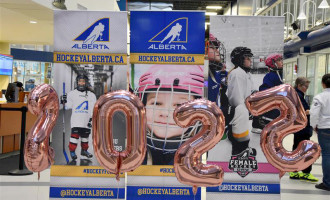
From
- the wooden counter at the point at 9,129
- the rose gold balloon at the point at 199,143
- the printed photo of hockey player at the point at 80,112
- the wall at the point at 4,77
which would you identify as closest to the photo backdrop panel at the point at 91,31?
the printed photo of hockey player at the point at 80,112

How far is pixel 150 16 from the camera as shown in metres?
3.38

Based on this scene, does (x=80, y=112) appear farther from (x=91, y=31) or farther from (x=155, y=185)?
(x=155, y=185)

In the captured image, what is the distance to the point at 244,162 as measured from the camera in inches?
131

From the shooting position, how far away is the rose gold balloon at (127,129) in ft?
5.67

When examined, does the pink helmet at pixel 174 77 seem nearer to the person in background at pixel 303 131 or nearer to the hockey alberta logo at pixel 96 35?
the hockey alberta logo at pixel 96 35

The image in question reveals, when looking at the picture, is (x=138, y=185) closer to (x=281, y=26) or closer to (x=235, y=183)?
(x=235, y=183)

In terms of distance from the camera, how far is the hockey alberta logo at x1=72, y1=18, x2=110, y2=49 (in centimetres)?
328

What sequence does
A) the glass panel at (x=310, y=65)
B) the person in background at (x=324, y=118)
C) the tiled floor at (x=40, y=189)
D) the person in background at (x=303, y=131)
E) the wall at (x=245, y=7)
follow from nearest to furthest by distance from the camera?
the tiled floor at (x=40, y=189) → the person in background at (x=324, y=118) → the person in background at (x=303, y=131) → the glass panel at (x=310, y=65) → the wall at (x=245, y=7)

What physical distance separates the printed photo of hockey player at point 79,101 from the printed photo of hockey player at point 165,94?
20 cm

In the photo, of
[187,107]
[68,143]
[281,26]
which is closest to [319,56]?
[281,26]

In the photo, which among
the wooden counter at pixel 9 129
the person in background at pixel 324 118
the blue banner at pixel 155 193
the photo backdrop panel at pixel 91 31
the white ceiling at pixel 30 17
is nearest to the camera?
the photo backdrop panel at pixel 91 31

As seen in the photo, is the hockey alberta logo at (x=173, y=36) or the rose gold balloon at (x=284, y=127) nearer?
the rose gold balloon at (x=284, y=127)

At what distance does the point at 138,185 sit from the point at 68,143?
71cm

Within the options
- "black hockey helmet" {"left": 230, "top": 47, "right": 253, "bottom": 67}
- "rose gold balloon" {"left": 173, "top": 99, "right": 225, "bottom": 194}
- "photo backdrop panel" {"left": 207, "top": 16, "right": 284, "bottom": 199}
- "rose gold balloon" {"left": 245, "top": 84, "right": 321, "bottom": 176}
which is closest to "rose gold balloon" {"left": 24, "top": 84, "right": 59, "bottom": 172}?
"rose gold balloon" {"left": 173, "top": 99, "right": 225, "bottom": 194}
